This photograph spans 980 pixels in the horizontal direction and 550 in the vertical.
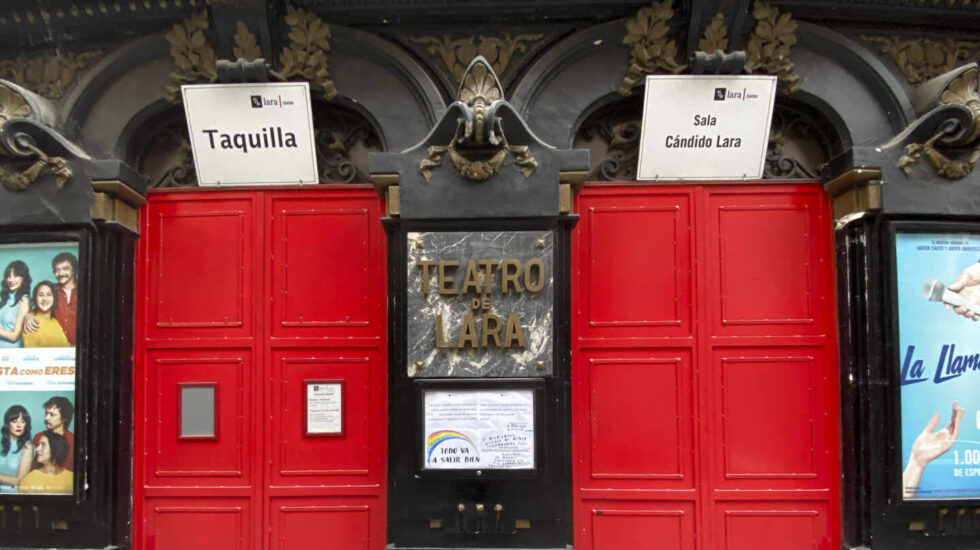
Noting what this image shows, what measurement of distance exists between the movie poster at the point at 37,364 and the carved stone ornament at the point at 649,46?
4181 mm

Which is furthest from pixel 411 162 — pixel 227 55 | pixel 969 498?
pixel 969 498

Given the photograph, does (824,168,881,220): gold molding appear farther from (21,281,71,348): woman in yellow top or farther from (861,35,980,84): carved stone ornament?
(21,281,71,348): woman in yellow top

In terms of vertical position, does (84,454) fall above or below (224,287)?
below

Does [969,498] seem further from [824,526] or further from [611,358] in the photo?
[611,358]

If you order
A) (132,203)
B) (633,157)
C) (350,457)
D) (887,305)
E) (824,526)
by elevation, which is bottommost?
(824,526)

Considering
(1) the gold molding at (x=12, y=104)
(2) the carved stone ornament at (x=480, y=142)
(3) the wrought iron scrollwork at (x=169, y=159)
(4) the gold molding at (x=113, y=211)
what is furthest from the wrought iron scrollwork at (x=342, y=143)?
(1) the gold molding at (x=12, y=104)

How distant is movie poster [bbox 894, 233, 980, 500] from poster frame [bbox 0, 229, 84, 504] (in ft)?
18.4

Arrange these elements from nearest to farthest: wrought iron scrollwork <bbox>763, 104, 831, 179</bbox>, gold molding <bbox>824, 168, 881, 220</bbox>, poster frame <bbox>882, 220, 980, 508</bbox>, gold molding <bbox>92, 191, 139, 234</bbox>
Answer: poster frame <bbox>882, 220, 980, 508</bbox> → gold molding <bbox>824, 168, 881, 220</bbox> → gold molding <bbox>92, 191, 139, 234</bbox> → wrought iron scrollwork <bbox>763, 104, 831, 179</bbox>

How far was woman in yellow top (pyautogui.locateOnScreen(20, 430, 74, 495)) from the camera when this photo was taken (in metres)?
4.90

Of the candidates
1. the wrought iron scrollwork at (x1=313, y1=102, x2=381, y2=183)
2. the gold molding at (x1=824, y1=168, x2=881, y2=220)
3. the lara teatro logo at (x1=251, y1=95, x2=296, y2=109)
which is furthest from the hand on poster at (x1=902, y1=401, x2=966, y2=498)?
the lara teatro logo at (x1=251, y1=95, x2=296, y2=109)

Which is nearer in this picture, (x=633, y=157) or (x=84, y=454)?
(x=84, y=454)

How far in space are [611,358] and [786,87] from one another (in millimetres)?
2340

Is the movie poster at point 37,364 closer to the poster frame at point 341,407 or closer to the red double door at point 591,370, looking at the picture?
the red double door at point 591,370

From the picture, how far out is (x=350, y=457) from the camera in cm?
529
